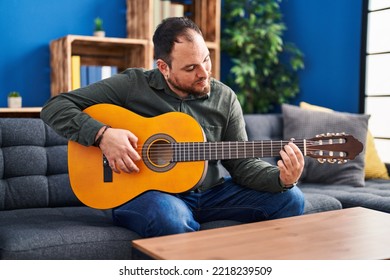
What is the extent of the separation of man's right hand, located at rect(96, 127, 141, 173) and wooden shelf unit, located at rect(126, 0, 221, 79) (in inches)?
63.0

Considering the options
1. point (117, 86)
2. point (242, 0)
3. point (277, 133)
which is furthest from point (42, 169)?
point (242, 0)

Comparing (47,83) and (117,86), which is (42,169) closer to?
(117,86)

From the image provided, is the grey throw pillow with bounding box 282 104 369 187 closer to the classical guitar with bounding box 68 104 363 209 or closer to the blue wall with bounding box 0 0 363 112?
the blue wall with bounding box 0 0 363 112

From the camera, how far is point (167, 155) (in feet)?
6.06

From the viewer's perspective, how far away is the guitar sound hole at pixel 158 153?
184 centimetres

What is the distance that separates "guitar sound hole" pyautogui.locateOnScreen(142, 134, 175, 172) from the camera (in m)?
1.84

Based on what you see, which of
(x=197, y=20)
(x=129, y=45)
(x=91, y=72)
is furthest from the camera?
(x=197, y=20)

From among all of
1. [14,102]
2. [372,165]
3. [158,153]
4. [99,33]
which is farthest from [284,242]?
[99,33]

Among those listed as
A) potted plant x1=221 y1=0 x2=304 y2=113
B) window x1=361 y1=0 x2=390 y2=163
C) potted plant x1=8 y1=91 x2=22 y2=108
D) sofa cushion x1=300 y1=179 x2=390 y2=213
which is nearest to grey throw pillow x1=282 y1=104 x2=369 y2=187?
sofa cushion x1=300 y1=179 x2=390 y2=213

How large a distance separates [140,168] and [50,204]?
654 millimetres

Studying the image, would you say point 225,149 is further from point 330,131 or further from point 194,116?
point 330,131

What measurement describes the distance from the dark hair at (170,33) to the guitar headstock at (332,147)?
22.9 inches

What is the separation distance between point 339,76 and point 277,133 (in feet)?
2.79

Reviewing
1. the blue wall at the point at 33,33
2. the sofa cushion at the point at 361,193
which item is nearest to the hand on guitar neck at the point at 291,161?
the sofa cushion at the point at 361,193
